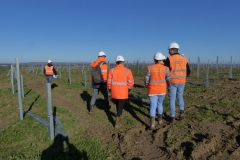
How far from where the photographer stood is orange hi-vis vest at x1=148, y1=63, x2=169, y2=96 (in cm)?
488

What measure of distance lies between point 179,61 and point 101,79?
2.23m

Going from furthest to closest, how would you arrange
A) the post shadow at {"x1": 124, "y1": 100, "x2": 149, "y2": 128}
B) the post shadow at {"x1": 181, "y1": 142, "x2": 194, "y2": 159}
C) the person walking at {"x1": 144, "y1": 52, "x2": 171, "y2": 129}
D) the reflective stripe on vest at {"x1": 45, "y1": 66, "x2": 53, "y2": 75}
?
the reflective stripe on vest at {"x1": 45, "y1": 66, "x2": 53, "y2": 75} → the post shadow at {"x1": 124, "y1": 100, "x2": 149, "y2": 128} → the person walking at {"x1": 144, "y1": 52, "x2": 171, "y2": 129} → the post shadow at {"x1": 181, "y1": 142, "x2": 194, "y2": 159}

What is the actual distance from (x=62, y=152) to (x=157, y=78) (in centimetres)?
251

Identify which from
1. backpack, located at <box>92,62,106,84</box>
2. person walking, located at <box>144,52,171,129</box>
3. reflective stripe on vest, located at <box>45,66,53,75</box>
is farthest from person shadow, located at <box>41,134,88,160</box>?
reflective stripe on vest, located at <box>45,66,53,75</box>

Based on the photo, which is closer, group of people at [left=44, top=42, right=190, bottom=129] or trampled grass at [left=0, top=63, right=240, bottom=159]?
trampled grass at [left=0, top=63, right=240, bottom=159]

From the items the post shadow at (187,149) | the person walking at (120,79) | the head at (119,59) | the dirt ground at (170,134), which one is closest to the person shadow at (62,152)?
the dirt ground at (170,134)

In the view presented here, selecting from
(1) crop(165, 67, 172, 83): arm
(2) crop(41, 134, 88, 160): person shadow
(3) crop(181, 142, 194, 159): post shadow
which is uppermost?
(1) crop(165, 67, 172, 83): arm

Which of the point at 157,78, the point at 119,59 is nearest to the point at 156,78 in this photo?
the point at 157,78

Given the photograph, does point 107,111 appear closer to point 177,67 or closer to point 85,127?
point 85,127

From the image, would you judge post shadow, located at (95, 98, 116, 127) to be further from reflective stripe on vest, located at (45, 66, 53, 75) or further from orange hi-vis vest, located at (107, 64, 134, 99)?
reflective stripe on vest, located at (45, 66, 53, 75)

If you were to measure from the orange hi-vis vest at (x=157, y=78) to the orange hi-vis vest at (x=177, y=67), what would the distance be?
A: 40cm

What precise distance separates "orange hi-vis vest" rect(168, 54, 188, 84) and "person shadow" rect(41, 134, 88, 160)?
275cm

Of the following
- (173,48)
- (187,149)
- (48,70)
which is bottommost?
(187,149)

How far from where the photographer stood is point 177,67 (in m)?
5.26
